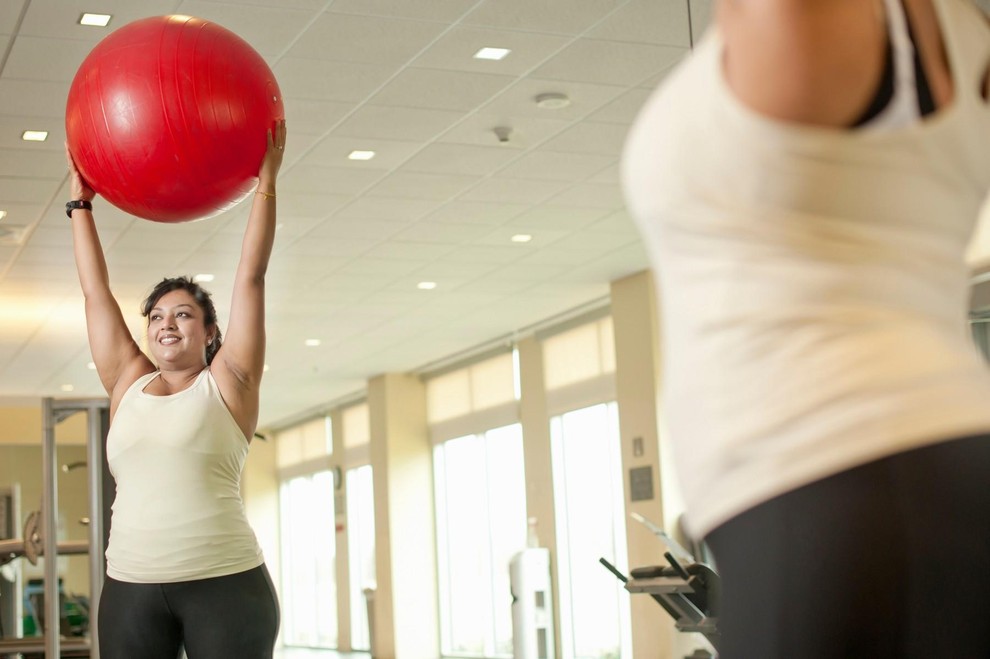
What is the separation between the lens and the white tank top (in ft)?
2.49

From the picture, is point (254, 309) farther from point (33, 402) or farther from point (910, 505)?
point (33, 402)

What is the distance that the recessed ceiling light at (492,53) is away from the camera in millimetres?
5211

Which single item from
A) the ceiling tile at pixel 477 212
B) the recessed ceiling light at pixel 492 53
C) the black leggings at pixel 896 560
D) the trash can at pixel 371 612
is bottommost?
the trash can at pixel 371 612

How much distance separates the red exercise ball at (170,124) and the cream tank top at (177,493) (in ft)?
1.44

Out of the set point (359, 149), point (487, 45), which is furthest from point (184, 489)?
point (359, 149)

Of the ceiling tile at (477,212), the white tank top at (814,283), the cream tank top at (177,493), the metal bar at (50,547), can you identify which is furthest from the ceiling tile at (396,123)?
the white tank top at (814,283)

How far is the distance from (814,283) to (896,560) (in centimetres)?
18

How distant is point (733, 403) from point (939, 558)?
0.15 meters

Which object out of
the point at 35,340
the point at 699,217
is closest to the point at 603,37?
the point at 699,217

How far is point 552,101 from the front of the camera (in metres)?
5.82

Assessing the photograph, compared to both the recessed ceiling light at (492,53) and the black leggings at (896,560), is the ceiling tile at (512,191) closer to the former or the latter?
the recessed ceiling light at (492,53)

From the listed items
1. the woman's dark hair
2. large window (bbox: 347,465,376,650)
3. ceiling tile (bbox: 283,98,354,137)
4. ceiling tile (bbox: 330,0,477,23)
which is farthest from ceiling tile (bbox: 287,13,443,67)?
large window (bbox: 347,465,376,650)

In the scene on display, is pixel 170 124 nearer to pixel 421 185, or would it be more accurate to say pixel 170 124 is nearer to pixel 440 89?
pixel 440 89

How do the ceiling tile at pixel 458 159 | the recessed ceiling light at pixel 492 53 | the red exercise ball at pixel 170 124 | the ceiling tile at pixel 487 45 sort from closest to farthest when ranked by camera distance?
1. the red exercise ball at pixel 170 124
2. the ceiling tile at pixel 487 45
3. the recessed ceiling light at pixel 492 53
4. the ceiling tile at pixel 458 159
